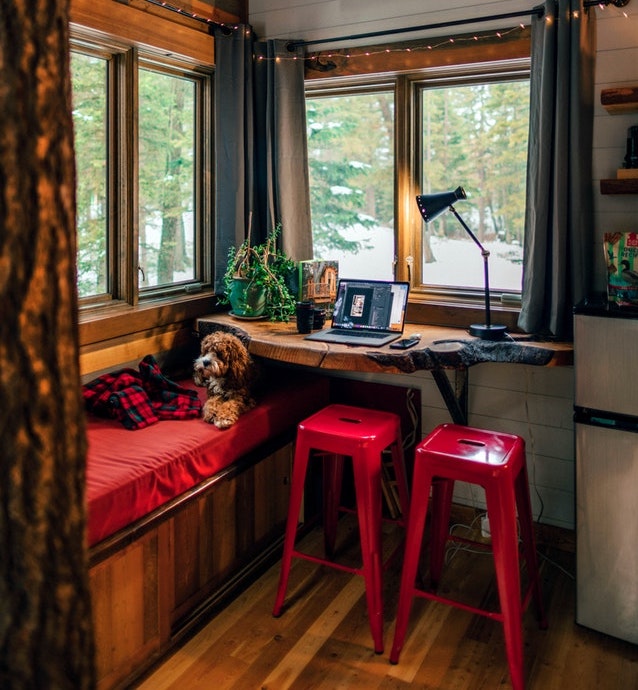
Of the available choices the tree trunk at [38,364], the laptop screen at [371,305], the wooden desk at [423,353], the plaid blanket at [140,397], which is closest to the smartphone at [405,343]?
the wooden desk at [423,353]

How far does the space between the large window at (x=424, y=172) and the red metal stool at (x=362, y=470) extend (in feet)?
2.83

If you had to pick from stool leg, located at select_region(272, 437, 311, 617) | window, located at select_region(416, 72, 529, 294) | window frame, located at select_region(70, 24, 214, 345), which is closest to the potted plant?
window frame, located at select_region(70, 24, 214, 345)

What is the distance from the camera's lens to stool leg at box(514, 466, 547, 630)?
2.66 m

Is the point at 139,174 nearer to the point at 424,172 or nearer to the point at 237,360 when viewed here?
the point at 237,360

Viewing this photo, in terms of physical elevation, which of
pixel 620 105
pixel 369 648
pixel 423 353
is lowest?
pixel 369 648

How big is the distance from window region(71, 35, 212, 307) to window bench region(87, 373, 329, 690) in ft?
2.42

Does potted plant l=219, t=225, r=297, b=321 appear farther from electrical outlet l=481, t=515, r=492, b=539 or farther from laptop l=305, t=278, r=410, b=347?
electrical outlet l=481, t=515, r=492, b=539

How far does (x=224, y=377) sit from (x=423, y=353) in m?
0.76

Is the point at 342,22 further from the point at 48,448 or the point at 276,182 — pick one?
the point at 48,448

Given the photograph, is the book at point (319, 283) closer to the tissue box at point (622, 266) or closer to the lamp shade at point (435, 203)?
the lamp shade at point (435, 203)

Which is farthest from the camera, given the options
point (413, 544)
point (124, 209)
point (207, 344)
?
point (124, 209)

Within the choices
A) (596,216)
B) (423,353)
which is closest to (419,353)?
(423,353)

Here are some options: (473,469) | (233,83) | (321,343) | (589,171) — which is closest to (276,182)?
(233,83)

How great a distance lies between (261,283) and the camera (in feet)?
11.2
